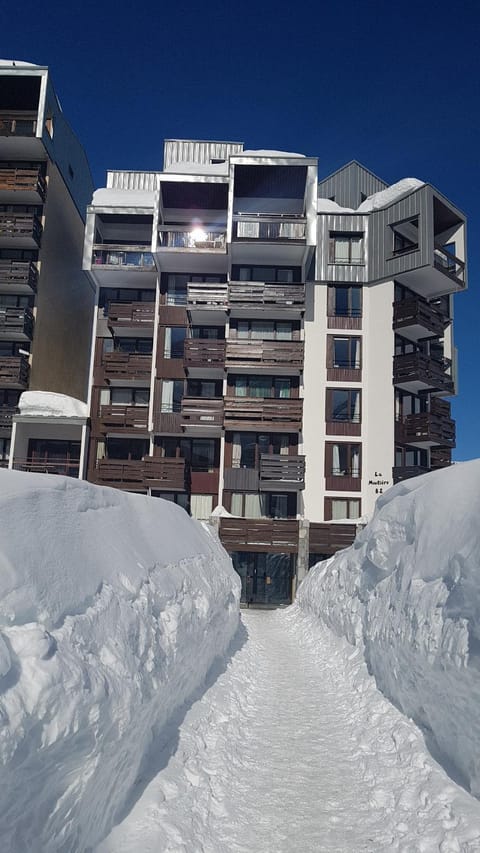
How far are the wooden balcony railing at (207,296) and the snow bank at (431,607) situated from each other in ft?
69.6

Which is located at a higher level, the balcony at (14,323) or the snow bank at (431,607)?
the balcony at (14,323)

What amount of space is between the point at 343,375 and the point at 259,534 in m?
9.85

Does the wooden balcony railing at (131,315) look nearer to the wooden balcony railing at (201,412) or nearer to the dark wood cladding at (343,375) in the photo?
the wooden balcony railing at (201,412)

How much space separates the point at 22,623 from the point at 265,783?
3687 mm

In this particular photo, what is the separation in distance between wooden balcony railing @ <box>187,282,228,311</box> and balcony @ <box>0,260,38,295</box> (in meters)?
8.65

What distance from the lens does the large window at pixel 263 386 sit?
30.7 meters

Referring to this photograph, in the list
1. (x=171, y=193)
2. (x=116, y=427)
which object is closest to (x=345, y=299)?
(x=171, y=193)

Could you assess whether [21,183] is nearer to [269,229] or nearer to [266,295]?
[269,229]

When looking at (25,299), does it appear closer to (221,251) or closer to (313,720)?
(221,251)

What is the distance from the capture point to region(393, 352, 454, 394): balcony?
3008 centimetres

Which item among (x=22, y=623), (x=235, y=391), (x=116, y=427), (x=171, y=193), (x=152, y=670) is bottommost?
(x=152, y=670)

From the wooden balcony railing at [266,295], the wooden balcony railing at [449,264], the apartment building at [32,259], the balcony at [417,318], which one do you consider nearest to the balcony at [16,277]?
the apartment building at [32,259]

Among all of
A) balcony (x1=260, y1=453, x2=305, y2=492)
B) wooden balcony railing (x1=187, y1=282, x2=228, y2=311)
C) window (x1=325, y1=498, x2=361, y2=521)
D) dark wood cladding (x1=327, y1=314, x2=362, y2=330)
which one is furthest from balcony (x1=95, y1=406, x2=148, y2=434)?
dark wood cladding (x1=327, y1=314, x2=362, y2=330)

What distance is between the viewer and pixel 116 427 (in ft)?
99.5
